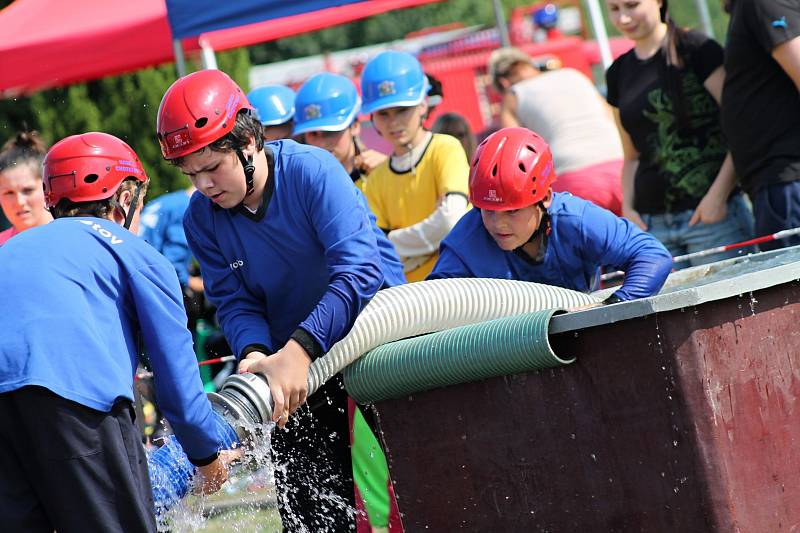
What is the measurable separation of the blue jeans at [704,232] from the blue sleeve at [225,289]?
2570 mm

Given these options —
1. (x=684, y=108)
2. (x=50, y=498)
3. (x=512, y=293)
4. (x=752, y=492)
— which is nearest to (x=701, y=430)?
(x=752, y=492)

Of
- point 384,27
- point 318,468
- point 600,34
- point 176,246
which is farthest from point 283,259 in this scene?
point 384,27

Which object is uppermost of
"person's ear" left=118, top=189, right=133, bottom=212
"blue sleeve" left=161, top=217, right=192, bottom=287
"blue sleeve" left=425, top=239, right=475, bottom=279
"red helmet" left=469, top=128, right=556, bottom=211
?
"person's ear" left=118, top=189, right=133, bottom=212

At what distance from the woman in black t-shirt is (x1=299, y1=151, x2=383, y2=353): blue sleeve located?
2322 mm

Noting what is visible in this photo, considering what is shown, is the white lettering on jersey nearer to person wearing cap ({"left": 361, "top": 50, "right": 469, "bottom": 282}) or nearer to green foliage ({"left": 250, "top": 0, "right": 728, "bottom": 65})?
person wearing cap ({"left": 361, "top": 50, "right": 469, "bottom": 282})

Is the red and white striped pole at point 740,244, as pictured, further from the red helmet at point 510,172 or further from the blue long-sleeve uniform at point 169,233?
the blue long-sleeve uniform at point 169,233

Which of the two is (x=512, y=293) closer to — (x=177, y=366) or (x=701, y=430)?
(x=701, y=430)

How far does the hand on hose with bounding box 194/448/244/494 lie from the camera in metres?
3.99

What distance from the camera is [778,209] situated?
5.63 meters

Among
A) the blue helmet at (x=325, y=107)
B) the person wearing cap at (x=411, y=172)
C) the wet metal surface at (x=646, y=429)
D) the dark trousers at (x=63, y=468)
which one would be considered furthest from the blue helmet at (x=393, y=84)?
the dark trousers at (x=63, y=468)

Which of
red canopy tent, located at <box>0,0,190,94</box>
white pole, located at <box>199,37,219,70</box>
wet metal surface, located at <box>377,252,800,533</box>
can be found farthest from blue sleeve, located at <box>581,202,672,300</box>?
red canopy tent, located at <box>0,0,190,94</box>

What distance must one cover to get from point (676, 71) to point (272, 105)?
9.16ft

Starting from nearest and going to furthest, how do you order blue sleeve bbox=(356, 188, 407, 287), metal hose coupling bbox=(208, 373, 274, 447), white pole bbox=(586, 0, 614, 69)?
metal hose coupling bbox=(208, 373, 274, 447), blue sleeve bbox=(356, 188, 407, 287), white pole bbox=(586, 0, 614, 69)

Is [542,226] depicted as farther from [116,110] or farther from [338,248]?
[116,110]
